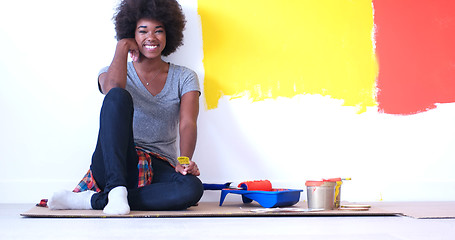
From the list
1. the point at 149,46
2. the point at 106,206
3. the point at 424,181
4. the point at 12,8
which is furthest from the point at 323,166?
the point at 12,8

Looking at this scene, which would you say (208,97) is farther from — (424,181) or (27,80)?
(424,181)

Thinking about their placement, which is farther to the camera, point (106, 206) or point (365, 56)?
point (365, 56)

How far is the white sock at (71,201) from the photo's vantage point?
1896mm

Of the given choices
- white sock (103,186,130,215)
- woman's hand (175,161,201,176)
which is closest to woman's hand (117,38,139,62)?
woman's hand (175,161,201,176)

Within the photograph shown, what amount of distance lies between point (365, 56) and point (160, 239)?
5.60ft

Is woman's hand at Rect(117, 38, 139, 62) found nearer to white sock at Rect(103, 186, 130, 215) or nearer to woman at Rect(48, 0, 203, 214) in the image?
woman at Rect(48, 0, 203, 214)

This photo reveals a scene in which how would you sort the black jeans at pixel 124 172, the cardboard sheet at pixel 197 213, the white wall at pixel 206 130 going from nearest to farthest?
the cardboard sheet at pixel 197 213, the black jeans at pixel 124 172, the white wall at pixel 206 130

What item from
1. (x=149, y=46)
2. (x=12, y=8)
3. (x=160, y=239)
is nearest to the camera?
(x=160, y=239)

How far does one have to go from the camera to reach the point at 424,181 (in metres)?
2.57

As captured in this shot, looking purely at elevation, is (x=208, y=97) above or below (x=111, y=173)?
above

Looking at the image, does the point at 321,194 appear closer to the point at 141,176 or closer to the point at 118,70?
Answer: the point at 141,176

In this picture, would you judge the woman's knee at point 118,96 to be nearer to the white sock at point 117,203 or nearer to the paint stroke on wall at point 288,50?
the white sock at point 117,203

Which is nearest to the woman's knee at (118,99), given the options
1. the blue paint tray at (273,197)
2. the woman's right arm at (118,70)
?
the woman's right arm at (118,70)

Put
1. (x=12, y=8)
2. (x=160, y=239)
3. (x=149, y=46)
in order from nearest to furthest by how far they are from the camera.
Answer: (x=160, y=239) < (x=149, y=46) < (x=12, y=8)
